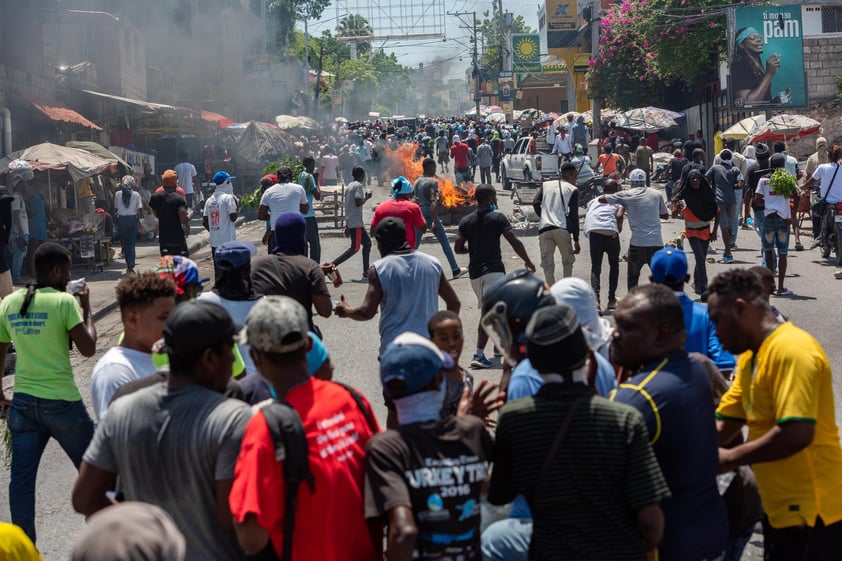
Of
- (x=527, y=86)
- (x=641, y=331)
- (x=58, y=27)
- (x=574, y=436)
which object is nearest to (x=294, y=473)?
(x=574, y=436)

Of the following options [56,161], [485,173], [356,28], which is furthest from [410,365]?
[356,28]

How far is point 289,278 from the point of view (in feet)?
19.7

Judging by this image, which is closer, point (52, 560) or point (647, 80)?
point (52, 560)

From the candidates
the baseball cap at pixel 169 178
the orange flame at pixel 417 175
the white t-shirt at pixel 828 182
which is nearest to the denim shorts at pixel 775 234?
the white t-shirt at pixel 828 182

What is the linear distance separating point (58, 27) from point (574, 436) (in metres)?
28.9

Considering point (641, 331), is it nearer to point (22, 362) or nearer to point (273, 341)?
point (273, 341)

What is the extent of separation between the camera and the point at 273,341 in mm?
3281

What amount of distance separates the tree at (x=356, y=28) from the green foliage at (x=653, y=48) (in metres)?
90.9

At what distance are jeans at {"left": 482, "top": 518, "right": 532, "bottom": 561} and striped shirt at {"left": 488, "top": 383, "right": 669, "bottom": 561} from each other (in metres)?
0.22

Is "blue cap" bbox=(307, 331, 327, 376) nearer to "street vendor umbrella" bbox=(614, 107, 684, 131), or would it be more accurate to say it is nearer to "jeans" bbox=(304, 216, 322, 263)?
"jeans" bbox=(304, 216, 322, 263)

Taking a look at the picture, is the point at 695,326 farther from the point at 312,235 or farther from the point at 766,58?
the point at 766,58

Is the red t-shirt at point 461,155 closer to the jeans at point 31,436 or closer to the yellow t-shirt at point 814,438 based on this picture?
the jeans at point 31,436

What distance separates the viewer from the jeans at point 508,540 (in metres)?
3.42

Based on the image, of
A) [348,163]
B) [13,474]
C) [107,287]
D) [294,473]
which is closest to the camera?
[294,473]
